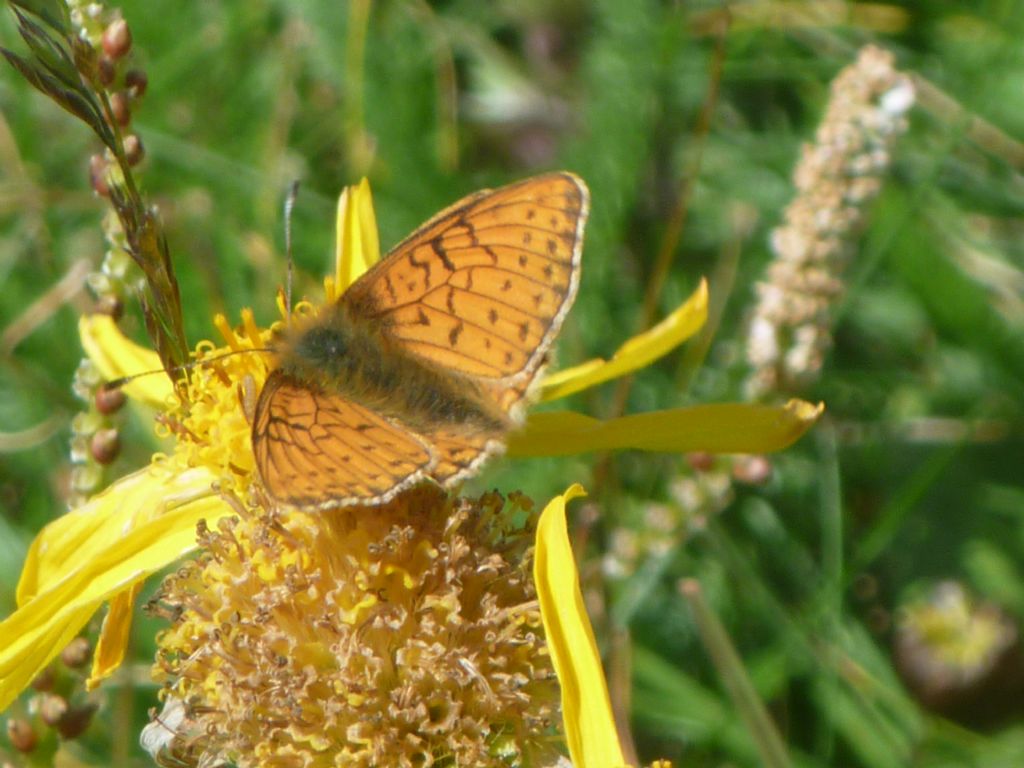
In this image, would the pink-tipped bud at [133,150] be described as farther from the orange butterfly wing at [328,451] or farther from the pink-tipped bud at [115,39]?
the orange butterfly wing at [328,451]

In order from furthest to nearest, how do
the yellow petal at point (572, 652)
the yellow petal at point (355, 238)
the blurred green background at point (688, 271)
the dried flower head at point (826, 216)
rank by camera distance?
the blurred green background at point (688, 271), the dried flower head at point (826, 216), the yellow petal at point (355, 238), the yellow petal at point (572, 652)

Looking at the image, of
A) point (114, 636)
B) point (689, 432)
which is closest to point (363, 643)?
point (114, 636)

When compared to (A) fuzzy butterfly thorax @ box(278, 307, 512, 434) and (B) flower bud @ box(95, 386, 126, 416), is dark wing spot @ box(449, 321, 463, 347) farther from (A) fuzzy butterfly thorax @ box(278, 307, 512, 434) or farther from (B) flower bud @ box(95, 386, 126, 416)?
(B) flower bud @ box(95, 386, 126, 416)

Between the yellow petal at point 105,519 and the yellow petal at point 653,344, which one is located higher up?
the yellow petal at point 653,344

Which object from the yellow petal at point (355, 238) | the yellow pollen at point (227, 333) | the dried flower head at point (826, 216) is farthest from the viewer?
the dried flower head at point (826, 216)

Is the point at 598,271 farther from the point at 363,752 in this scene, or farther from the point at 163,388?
the point at 363,752

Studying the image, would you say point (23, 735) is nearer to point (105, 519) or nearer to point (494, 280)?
point (105, 519)

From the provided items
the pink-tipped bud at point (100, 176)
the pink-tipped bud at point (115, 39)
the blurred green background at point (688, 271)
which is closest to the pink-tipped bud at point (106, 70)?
the pink-tipped bud at point (115, 39)

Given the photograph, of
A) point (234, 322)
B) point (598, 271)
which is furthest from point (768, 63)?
point (234, 322)
